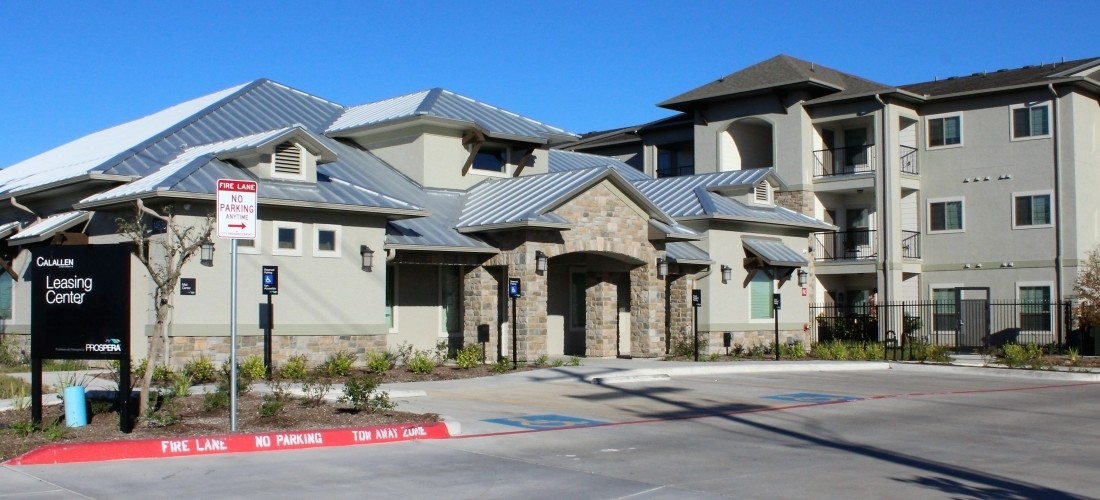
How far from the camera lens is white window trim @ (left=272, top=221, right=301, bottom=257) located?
23016 millimetres

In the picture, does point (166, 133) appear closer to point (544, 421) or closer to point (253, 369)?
point (253, 369)

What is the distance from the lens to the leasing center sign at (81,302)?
42.8 ft

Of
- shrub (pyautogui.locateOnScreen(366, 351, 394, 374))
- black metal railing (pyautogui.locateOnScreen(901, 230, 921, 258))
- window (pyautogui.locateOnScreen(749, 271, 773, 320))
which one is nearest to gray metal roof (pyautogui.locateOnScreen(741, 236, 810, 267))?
window (pyautogui.locateOnScreen(749, 271, 773, 320))

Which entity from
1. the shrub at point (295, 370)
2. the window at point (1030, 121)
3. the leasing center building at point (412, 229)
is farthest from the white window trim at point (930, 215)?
the shrub at point (295, 370)

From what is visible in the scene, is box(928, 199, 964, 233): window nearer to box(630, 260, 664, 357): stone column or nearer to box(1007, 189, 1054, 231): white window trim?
box(1007, 189, 1054, 231): white window trim

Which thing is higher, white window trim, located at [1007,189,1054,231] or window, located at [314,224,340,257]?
white window trim, located at [1007,189,1054,231]

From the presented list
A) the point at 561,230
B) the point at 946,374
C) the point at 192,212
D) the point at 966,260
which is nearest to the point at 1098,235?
the point at 966,260

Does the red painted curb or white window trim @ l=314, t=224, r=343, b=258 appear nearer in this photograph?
the red painted curb

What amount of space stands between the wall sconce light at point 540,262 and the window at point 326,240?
4688 millimetres

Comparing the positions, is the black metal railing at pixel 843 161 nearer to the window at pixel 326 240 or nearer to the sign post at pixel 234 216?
the window at pixel 326 240

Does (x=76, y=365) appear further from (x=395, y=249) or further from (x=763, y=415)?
(x=763, y=415)

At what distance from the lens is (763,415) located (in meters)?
17.3

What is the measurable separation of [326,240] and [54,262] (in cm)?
1076

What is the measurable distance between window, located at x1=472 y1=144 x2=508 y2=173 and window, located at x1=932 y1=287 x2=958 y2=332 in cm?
1719
